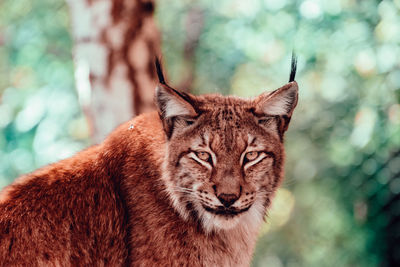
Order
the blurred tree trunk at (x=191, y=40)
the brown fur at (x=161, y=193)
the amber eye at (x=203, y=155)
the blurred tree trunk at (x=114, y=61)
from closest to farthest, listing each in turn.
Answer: the brown fur at (x=161, y=193), the amber eye at (x=203, y=155), the blurred tree trunk at (x=114, y=61), the blurred tree trunk at (x=191, y=40)

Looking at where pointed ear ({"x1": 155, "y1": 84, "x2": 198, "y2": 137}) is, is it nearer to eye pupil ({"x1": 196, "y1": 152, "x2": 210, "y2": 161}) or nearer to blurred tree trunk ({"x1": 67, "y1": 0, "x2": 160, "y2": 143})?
eye pupil ({"x1": 196, "y1": 152, "x2": 210, "y2": 161})

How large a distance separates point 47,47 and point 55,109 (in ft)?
7.21

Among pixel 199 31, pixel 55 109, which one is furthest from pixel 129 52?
pixel 199 31

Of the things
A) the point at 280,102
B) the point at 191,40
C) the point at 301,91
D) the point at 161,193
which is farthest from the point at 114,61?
the point at 301,91

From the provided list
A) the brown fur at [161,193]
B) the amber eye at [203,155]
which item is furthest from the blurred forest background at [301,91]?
the amber eye at [203,155]

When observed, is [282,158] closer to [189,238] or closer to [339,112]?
[189,238]

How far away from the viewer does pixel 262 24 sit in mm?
11438

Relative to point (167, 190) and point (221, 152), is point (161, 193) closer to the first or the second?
point (167, 190)

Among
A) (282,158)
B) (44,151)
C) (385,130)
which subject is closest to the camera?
(282,158)

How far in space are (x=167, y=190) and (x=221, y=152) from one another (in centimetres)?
42

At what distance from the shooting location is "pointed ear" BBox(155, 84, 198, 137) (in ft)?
10.3

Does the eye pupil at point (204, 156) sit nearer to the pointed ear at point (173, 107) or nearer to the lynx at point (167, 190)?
the lynx at point (167, 190)

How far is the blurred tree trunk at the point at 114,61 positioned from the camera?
5293 millimetres

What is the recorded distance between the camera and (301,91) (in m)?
11.3
